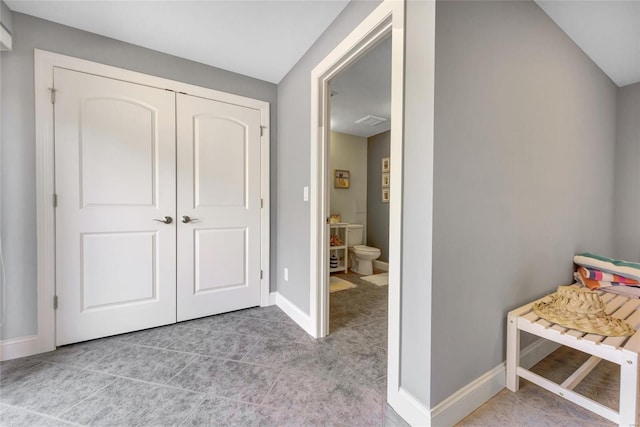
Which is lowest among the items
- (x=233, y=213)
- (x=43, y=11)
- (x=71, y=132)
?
(x=233, y=213)

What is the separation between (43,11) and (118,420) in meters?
2.53

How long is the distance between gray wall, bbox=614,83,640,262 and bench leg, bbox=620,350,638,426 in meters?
2.18

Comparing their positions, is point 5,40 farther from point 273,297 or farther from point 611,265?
point 611,265

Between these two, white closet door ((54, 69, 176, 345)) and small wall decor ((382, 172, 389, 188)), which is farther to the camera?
small wall decor ((382, 172, 389, 188))

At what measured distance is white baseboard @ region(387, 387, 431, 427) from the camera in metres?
1.09

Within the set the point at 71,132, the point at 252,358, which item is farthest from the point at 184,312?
the point at 71,132

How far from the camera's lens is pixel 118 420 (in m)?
1.19

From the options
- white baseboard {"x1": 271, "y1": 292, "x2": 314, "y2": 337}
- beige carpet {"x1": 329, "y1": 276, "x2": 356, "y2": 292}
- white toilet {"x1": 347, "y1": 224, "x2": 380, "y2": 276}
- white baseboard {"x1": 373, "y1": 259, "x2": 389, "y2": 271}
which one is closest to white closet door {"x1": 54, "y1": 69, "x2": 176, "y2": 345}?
white baseboard {"x1": 271, "y1": 292, "x2": 314, "y2": 337}

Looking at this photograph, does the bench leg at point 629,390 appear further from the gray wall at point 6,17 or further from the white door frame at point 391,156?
the gray wall at point 6,17

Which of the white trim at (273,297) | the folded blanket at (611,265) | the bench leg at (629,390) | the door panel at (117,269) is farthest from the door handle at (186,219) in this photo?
the folded blanket at (611,265)

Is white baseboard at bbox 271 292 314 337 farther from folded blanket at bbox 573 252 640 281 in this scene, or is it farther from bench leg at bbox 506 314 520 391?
Result: folded blanket at bbox 573 252 640 281

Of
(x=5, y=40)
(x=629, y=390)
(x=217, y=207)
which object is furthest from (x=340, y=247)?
(x=5, y=40)

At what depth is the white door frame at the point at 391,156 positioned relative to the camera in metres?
1.18

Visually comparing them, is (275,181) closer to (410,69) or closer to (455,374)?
(410,69)
